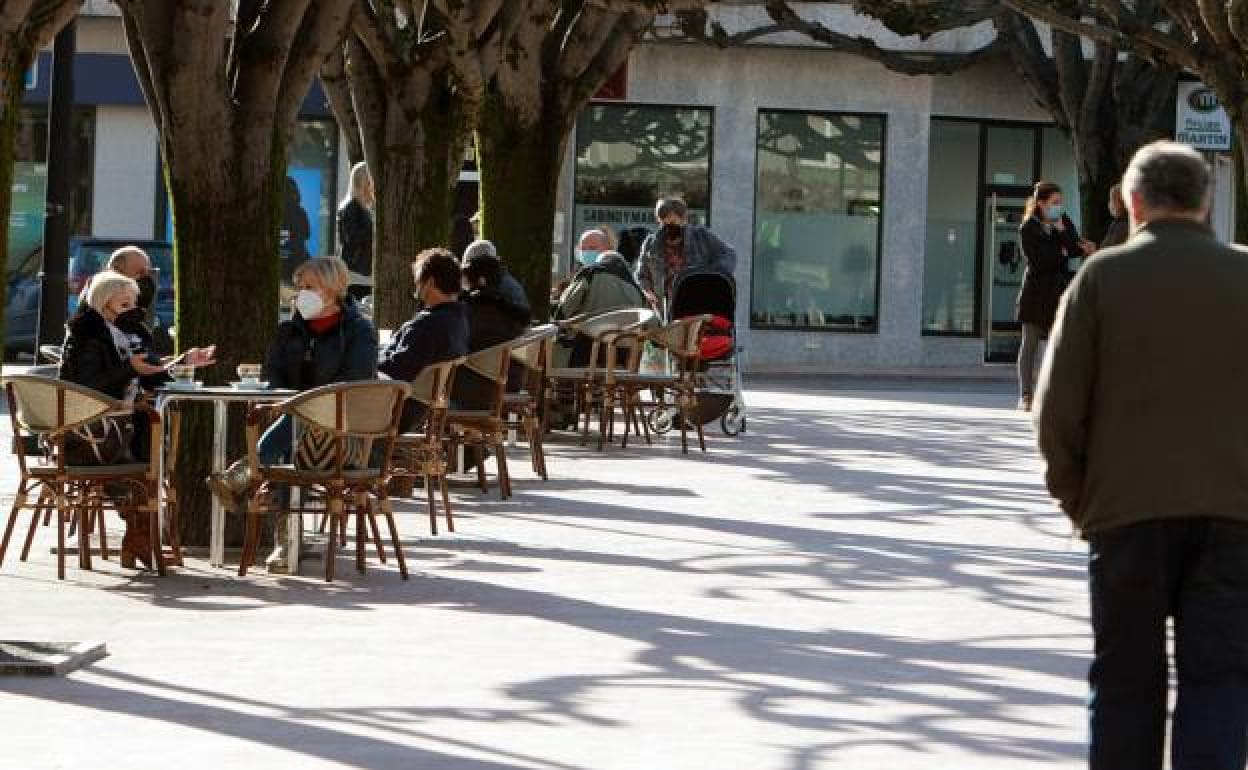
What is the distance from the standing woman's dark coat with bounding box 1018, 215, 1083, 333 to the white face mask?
12977 millimetres

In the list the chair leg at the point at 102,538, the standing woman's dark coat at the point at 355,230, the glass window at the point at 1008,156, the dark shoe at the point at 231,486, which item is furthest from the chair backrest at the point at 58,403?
the glass window at the point at 1008,156

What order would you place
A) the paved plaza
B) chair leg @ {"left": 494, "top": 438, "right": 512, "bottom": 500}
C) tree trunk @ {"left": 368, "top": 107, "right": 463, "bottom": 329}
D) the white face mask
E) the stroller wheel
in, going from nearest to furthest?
the paved plaza
the white face mask
chair leg @ {"left": 494, "top": 438, "right": 512, "bottom": 500}
tree trunk @ {"left": 368, "top": 107, "right": 463, "bottom": 329}
the stroller wheel

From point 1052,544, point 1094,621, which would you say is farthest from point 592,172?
Answer: point 1094,621

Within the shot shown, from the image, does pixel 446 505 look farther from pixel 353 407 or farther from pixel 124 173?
pixel 124 173

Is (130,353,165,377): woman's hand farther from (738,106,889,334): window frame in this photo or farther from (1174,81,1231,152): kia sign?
(738,106,889,334): window frame

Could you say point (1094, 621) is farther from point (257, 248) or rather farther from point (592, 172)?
point (592, 172)

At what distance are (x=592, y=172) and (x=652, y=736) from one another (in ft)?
104

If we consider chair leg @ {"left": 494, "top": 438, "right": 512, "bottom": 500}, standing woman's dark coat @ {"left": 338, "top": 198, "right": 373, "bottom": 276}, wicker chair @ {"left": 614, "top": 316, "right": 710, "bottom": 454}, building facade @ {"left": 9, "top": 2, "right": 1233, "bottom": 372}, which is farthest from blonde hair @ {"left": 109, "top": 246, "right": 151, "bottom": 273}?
building facade @ {"left": 9, "top": 2, "right": 1233, "bottom": 372}

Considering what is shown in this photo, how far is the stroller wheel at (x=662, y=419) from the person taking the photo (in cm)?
2408

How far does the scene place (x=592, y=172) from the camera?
40.3 metres

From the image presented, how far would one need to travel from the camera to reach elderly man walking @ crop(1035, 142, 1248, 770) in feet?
23.1

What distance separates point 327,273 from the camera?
13.4m

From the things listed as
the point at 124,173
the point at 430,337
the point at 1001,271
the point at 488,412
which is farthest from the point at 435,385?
the point at 1001,271

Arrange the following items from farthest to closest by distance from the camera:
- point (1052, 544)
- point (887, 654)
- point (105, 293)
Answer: point (1052, 544), point (105, 293), point (887, 654)
